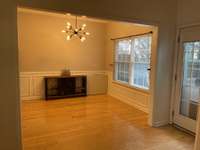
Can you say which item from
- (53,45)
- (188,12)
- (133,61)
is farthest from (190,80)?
(53,45)

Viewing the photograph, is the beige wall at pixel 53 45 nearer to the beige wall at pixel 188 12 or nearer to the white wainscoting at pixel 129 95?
the white wainscoting at pixel 129 95

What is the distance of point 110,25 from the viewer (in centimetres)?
600

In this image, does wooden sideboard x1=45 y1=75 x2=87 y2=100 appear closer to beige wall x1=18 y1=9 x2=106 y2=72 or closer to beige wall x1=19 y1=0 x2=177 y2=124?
beige wall x1=18 y1=9 x2=106 y2=72

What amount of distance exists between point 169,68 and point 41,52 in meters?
3.99

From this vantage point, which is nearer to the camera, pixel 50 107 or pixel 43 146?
pixel 43 146

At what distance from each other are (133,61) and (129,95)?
3.41 feet

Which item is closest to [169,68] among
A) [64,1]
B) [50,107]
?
[64,1]

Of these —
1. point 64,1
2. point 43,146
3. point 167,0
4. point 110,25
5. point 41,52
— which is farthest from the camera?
point 110,25

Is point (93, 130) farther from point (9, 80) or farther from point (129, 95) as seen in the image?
point (129, 95)

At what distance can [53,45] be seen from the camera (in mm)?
5680

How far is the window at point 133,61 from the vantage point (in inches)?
179

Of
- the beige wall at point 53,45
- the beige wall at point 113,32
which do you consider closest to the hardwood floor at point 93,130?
the beige wall at point 53,45

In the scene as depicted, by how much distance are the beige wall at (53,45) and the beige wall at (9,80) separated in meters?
3.27

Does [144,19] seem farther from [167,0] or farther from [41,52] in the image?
[41,52]
